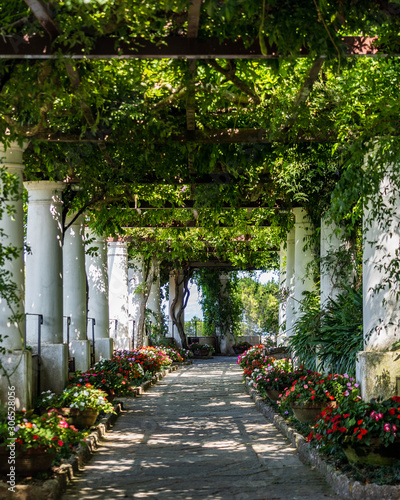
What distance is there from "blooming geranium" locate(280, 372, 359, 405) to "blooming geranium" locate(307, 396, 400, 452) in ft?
4.50

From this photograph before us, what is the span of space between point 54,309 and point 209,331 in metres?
23.8

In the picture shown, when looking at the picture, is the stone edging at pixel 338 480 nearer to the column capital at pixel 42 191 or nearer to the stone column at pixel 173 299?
the column capital at pixel 42 191

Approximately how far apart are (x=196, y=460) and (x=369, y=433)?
2353mm

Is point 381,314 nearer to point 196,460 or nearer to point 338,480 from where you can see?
point 338,480

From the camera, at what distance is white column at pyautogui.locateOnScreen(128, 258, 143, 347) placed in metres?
22.1

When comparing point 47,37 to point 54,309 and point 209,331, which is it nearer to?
point 54,309

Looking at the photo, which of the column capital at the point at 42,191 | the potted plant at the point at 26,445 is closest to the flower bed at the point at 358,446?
the potted plant at the point at 26,445

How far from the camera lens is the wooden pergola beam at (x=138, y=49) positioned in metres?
5.44

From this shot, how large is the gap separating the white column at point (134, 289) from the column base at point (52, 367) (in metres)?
11.4

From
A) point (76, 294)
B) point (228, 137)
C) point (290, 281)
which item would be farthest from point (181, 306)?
point (228, 137)

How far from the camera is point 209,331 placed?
33.9m

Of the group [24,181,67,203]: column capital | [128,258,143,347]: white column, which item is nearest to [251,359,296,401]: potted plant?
[24,181,67,203]: column capital

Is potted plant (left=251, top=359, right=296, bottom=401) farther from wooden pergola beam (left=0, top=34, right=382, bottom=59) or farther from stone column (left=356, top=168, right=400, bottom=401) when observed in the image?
wooden pergola beam (left=0, top=34, right=382, bottom=59)

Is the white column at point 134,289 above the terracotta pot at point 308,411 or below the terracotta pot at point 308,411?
above
